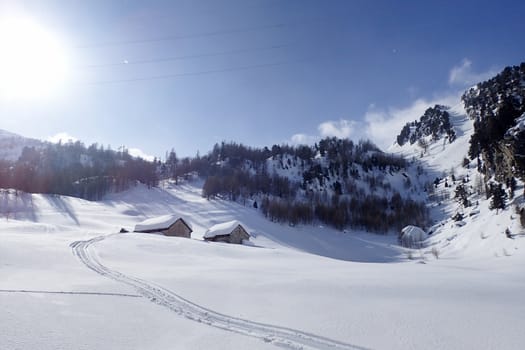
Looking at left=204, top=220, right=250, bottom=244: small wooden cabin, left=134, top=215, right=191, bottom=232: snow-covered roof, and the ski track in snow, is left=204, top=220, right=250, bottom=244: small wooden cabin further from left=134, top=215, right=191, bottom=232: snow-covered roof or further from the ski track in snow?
the ski track in snow

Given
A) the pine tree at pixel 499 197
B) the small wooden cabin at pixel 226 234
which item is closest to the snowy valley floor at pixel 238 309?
the small wooden cabin at pixel 226 234

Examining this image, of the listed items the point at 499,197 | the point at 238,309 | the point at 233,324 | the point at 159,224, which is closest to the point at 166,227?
the point at 159,224

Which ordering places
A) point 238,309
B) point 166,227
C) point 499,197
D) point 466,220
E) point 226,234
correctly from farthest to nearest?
point 466,220 < point 499,197 < point 226,234 < point 166,227 < point 238,309

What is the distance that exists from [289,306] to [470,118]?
184 meters

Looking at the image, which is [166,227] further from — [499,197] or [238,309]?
[499,197]

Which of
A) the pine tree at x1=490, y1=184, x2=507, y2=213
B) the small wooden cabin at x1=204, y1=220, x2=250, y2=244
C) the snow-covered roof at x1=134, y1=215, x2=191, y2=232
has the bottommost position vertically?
the small wooden cabin at x1=204, y1=220, x2=250, y2=244

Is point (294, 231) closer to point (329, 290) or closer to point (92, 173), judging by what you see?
point (329, 290)

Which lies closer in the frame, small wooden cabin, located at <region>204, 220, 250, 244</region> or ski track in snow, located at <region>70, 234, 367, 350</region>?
ski track in snow, located at <region>70, 234, 367, 350</region>

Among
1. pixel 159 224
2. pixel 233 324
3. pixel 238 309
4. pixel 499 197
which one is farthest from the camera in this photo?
pixel 499 197

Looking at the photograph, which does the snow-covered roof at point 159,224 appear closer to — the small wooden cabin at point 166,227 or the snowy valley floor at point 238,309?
the small wooden cabin at point 166,227

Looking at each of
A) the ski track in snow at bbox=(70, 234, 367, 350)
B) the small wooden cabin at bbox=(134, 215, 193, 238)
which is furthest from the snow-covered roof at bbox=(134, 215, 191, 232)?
the ski track in snow at bbox=(70, 234, 367, 350)

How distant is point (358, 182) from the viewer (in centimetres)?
13912

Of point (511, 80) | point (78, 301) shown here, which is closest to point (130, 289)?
point (78, 301)

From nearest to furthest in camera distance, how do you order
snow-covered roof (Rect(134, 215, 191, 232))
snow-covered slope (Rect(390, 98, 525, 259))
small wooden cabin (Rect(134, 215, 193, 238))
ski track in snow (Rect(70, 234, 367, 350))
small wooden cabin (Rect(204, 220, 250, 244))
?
ski track in snow (Rect(70, 234, 367, 350)) → snow-covered slope (Rect(390, 98, 525, 259)) → small wooden cabin (Rect(134, 215, 193, 238)) → snow-covered roof (Rect(134, 215, 191, 232)) → small wooden cabin (Rect(204, 220, 250, 244))
